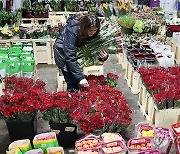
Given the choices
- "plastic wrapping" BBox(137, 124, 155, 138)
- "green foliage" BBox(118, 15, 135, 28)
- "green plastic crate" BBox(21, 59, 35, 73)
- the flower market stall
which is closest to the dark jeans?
the flower market stall

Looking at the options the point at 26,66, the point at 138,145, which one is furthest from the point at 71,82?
the point at 138,145

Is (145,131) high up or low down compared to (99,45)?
down

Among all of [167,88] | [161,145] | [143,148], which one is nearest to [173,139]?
[161,145]

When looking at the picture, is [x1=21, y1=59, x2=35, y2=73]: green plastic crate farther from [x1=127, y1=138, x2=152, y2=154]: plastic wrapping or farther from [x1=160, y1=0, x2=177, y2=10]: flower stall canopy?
[x1=160, y1=0, x2=177, y2=10]: flower stall canopy

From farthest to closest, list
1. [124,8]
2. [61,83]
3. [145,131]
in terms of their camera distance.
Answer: [124,8] → [61,83] → [145,131]

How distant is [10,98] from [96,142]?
2.85 feet

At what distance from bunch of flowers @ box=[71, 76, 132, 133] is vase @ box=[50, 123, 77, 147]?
17cm

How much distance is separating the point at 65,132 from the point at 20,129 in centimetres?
41

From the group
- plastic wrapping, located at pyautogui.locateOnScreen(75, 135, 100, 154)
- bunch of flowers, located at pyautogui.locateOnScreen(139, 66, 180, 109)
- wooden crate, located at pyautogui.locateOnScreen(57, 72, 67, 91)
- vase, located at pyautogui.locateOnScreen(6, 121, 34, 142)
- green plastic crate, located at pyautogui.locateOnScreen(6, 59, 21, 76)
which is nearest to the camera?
plastic wrapping, located at pyautogui.locateOnScreen(75, 135, 100, 154)

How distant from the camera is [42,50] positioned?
211 inches

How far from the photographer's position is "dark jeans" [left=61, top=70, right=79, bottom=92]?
141 inches

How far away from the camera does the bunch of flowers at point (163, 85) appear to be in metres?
3.08

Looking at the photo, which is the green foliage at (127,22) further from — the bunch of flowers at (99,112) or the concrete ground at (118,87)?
the bunch of flowers at (99,112)

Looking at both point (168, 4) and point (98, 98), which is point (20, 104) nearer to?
point (98, 98)
